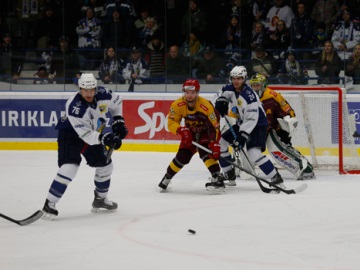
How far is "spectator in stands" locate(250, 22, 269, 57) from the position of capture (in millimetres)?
10836

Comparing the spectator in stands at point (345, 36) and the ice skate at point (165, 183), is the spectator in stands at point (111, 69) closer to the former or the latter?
the spectator in stands at point (345, 36)

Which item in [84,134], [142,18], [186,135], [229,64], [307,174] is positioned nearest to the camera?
[84,134]

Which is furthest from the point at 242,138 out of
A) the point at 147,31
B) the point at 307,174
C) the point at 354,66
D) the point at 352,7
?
the point at 147,31

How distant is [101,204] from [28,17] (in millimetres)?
4890

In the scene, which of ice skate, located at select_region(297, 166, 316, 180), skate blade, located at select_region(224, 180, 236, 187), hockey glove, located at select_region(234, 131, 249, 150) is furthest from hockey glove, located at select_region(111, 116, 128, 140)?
ice skate, located at select_region(297, 166, 316, 180)

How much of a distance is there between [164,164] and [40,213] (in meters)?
3.08

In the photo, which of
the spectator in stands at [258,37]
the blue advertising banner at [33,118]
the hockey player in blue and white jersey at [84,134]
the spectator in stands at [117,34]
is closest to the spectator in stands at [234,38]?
the spectator in stands at [258,37]

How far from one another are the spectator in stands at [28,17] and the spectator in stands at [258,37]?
248 centimetres

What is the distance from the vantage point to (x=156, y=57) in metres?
11.0

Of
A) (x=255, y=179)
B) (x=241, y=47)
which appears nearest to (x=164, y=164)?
(x=255, y=179)

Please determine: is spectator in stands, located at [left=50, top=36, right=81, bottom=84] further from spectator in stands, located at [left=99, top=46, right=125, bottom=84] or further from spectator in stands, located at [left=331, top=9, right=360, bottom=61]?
spectator in stands, located at [left=331, top=9, right=360, bottom=61]

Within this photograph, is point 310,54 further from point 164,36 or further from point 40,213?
point 40,213

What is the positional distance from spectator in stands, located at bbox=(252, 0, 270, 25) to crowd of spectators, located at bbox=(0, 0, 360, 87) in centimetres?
1

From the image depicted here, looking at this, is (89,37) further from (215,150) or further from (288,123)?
(215,150)
